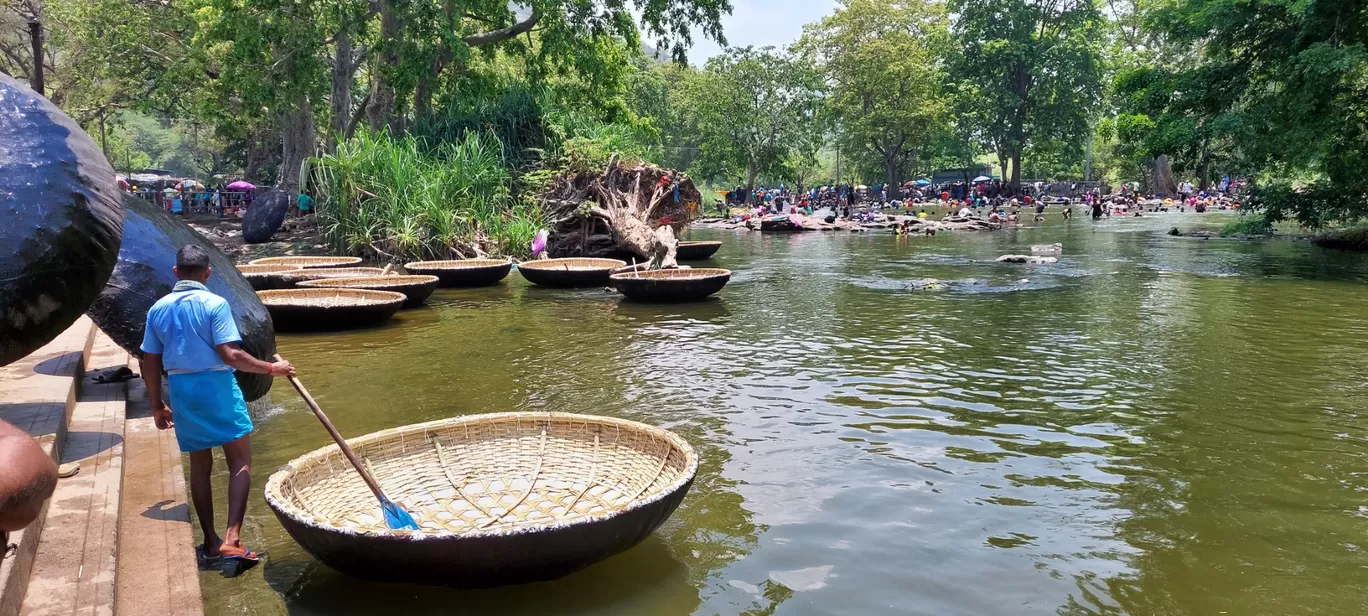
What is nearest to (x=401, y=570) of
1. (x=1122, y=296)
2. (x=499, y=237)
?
(x=1122, y=296)

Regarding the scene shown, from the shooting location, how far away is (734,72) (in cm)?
4069

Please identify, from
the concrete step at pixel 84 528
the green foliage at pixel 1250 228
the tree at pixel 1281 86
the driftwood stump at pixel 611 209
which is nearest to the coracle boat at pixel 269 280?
the driftwood stump at pixel 611 209

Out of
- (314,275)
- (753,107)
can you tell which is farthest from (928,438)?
(753,107)

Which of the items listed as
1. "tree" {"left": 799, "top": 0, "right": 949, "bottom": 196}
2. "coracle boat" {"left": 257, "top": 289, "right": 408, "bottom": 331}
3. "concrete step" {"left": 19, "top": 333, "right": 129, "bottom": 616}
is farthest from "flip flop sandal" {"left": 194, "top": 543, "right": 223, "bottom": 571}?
"tree" {"left": 799, "top": 0, "right": 949, "bottom": 196}

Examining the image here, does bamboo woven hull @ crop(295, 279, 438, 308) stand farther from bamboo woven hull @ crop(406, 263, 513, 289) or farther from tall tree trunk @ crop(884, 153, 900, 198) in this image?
tall tree trunk @ crop(884, 153, 900, 198)

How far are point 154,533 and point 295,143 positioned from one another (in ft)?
74.3

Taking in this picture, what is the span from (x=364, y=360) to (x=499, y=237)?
8.48 meters

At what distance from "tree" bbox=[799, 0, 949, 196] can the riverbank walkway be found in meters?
40.8

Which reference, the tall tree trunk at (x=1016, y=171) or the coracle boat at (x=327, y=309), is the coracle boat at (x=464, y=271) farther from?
the tall tree trunk at (x=1016, y=171)

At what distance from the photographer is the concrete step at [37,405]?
266 cm

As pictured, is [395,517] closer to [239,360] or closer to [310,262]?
[239,360]

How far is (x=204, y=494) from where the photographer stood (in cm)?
384

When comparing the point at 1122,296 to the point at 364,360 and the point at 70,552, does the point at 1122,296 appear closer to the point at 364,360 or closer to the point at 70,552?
the point at 364,360

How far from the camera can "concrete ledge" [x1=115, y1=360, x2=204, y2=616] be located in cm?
309
